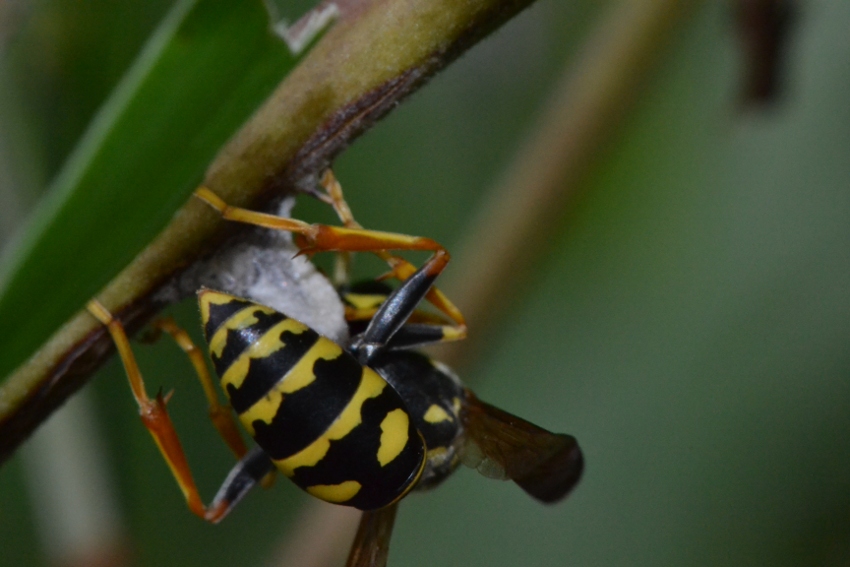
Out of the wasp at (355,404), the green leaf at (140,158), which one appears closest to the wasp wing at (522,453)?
the wasp at (355,404)

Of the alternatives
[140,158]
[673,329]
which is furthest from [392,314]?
[673,329]

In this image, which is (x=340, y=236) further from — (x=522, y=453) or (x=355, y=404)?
(x=522, y=453)

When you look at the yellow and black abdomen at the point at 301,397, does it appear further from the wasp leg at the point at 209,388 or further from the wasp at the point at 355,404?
the wasp leg at the point at 209,388

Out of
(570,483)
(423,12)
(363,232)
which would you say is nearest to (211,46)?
(423,12)

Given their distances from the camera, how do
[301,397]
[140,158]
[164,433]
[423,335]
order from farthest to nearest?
1. [423,335]
2. [164,433]
3. [301,397]
4. [140,158]

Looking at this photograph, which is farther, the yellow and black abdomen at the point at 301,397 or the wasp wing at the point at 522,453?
the wasp wing at the point at 522,453

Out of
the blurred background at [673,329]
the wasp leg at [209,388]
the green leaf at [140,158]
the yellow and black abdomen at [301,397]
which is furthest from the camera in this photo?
the blurred background at [673,329]
